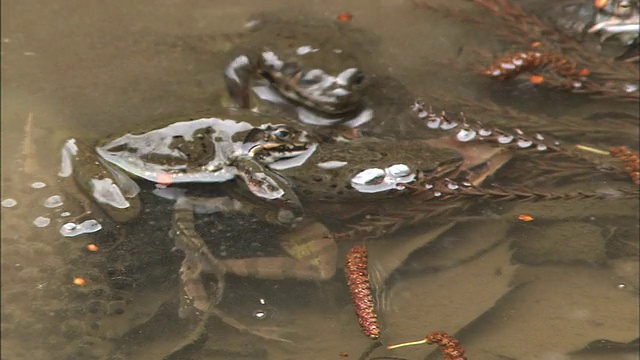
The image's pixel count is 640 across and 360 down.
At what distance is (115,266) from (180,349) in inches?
18.3

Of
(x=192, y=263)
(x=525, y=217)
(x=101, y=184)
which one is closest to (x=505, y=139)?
(x=525, y=217)

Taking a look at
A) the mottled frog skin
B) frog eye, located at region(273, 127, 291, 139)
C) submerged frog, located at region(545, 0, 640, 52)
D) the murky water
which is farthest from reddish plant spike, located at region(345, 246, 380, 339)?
submerged frog, located at region(545, 0, 640, 52)

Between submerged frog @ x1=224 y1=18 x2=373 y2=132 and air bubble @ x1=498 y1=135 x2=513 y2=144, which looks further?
submerged frog @ x1=224 y1=18 x2=373 y2=132

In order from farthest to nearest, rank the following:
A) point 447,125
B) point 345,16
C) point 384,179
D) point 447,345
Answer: point 345,16 < point 447,125 < point 384,179 < point 447,345

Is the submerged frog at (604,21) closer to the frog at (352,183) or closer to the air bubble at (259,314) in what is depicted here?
the frog at (352,183)

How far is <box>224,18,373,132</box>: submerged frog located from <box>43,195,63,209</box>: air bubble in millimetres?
958

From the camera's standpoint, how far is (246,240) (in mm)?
2723

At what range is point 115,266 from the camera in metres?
2.56

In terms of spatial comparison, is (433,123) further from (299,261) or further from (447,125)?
(299,261)

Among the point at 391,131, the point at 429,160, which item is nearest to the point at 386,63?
the point at 391,131

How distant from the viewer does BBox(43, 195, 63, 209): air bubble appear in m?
2.68

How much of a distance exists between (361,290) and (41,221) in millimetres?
1396

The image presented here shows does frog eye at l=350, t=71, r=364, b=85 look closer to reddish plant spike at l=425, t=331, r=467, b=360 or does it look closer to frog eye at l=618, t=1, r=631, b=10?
reddish plant spike at l=425, t=331, r=467, b=360

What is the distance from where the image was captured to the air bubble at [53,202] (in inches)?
106
